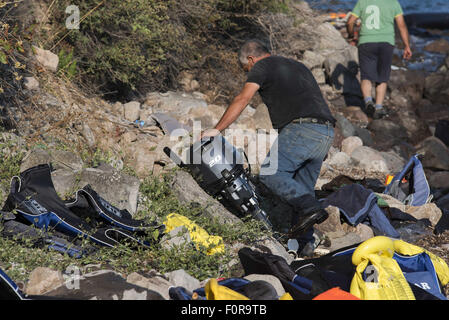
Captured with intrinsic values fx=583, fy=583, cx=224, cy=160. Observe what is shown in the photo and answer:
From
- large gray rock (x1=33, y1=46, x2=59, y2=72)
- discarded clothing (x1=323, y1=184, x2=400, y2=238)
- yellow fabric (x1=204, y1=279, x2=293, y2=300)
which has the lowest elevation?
discarded clothing (x1=323, y1=184, x2=400, y2=238)

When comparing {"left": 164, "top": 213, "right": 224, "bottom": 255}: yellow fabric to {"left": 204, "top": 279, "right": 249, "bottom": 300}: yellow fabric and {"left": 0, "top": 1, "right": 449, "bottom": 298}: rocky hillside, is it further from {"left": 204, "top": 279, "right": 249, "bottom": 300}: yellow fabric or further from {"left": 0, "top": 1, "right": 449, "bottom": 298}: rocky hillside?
{"left": 204, "top": 279, "right": 249, "bottom": 300}: yellow fabric

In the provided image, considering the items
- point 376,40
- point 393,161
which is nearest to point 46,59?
point 393,161

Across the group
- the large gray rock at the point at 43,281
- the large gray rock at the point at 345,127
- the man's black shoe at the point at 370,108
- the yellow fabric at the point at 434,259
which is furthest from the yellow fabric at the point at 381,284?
the man's black shoe at the point at 370,108

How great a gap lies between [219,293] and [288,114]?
8.68ft

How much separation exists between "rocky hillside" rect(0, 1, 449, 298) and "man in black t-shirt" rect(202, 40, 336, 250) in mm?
577

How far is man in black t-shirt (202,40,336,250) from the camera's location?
5.15 m

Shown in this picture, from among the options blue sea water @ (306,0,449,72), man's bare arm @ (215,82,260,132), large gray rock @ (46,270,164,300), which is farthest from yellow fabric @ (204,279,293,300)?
blue sea water @ (306,0,449,72)

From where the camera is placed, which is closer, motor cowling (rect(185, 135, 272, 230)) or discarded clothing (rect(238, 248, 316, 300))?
discarded clothing (rect(238, 248, 316, 300))

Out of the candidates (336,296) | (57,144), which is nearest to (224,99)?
(57,144)

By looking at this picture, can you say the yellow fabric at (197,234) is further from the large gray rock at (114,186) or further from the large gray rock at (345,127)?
the large gray rock at (345,127)

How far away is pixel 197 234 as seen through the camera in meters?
4.30

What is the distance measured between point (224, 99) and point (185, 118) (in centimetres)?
194

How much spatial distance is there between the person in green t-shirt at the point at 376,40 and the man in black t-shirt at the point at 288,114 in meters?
4.95

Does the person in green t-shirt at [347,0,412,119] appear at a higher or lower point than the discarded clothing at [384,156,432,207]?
higher
